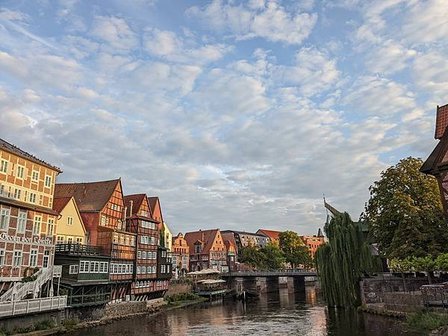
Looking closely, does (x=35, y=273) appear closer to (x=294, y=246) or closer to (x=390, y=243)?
(x=390, y=243)

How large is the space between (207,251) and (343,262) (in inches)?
2282

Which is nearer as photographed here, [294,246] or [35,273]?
[35,273]

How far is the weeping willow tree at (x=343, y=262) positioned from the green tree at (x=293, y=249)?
5620 cm

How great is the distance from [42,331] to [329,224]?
26384 mm

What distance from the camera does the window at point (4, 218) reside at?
99.1ft

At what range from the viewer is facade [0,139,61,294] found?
3047cm

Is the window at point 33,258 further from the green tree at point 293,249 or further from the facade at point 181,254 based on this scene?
the green tree at point 293,249

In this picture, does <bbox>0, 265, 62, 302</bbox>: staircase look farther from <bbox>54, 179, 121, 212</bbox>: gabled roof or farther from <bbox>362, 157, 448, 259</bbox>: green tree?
<bbox>362, 157, 448, 259</bbox>: green tree

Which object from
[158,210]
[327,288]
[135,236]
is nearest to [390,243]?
[327,288]

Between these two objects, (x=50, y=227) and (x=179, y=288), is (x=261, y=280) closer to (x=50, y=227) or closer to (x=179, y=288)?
(x=179, y=288)

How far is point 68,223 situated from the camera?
40.8 meters

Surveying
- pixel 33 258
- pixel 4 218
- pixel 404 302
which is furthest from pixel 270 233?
pixel 4 218

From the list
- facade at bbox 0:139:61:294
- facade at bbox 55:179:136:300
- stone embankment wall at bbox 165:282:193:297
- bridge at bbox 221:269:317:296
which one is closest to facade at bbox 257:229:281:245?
bridge at bbox 221:269:317:296

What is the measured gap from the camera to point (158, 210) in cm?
6222
